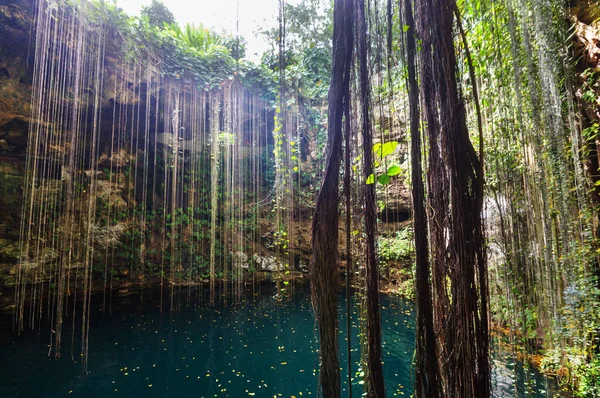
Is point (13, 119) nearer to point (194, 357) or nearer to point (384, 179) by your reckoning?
point (194, 357)

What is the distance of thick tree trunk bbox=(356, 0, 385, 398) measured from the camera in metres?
→ 0.94

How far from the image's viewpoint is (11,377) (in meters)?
3.32

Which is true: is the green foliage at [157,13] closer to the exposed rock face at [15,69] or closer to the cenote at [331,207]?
the cenote at [331,207]

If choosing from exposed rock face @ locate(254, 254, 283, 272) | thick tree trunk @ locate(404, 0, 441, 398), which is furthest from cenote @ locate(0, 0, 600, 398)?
exposed rock face @ locate(254, 254, 283, 272)

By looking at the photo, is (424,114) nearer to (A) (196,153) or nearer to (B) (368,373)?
(B) (368,373)

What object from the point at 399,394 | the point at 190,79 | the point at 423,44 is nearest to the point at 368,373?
the point at 423,44

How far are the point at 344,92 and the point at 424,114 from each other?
12.1 inches

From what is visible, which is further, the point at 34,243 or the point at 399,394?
the point at 34,243

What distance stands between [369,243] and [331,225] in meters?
0.15

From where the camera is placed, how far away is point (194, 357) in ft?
13.2

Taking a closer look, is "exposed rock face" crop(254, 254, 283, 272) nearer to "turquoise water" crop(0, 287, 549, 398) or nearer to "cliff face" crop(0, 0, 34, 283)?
"turquoise water" crop(0, 287, 549, 398)

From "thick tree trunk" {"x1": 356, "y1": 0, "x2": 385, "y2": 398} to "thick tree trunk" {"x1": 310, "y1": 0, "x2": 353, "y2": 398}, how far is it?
50mm

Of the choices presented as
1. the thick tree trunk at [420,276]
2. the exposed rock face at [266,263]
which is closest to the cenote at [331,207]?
the thick tree trunk at [420,276]

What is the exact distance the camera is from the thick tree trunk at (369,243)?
3.09ft
